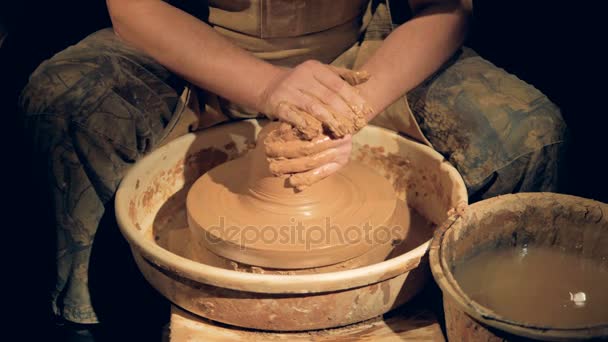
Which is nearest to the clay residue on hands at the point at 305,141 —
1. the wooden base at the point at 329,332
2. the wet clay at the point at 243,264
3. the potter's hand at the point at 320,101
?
the potter's hand at the point at 320,101

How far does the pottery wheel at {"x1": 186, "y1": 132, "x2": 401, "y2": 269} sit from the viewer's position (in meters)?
1.65

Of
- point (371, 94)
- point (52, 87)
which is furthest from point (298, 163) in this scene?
point (52, 87)

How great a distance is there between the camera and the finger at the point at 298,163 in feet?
5.34

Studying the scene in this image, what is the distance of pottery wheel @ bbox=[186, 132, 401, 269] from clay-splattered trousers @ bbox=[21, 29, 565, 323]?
10.0 inches

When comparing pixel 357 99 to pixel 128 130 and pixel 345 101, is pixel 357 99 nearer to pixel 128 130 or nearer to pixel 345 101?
pixel 345 101

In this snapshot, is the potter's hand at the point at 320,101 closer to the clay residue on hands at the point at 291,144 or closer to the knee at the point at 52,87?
the clay residue on hands at the point at 291,144

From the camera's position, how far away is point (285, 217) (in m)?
1.73

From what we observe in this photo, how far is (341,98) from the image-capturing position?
1.65m

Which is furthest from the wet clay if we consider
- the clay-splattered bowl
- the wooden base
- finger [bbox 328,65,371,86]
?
finger [bbox 328,65,371,86]

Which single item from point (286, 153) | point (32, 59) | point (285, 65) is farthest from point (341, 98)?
point (32, 59)

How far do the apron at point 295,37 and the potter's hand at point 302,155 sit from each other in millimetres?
449

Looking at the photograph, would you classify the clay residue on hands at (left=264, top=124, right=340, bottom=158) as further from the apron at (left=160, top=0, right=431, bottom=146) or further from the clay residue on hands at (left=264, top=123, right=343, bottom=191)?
the apron at (left=160, top=0, right=431, bottom=146)

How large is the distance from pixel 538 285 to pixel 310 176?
0.56 meters

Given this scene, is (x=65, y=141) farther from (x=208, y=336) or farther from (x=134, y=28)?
(x=208, y=336)
